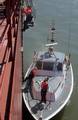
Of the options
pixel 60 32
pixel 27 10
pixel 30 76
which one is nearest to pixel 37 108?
pixel 30 76

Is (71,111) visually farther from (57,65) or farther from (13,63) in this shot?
(13,63)

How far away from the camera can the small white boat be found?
597 inches

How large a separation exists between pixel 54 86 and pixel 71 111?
6.14 feet

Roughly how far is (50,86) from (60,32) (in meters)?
15.1

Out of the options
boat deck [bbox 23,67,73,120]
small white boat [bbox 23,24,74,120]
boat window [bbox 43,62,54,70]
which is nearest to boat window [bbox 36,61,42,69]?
small white boat [bbox 23,24,74,120]

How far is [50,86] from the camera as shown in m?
16.7

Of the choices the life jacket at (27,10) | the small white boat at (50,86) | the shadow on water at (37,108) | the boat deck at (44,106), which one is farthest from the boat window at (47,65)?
the life jacket at (27,10)

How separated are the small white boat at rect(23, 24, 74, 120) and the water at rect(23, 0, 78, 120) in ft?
3.01

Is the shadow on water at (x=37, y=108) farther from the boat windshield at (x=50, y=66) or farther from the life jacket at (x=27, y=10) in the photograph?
the life jacket at (x=27, y=10)

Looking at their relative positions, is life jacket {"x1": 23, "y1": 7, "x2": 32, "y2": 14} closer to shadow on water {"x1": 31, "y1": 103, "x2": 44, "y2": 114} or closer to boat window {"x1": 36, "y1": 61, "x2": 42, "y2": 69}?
boat window {"x1": 36, "y1": 61, "x2": 42, "y2": 69}

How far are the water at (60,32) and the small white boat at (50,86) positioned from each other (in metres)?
0.92

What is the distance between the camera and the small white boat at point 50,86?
15164 mm

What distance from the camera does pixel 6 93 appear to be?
5133mm

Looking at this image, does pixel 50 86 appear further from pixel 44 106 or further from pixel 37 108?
pixel 37 108
